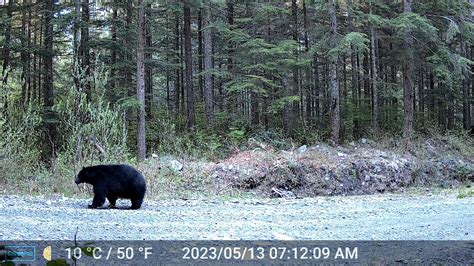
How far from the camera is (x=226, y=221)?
7.73 metres

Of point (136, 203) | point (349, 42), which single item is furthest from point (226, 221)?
point (349, 42)

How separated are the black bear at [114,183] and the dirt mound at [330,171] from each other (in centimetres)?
604

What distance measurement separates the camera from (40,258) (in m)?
4.34

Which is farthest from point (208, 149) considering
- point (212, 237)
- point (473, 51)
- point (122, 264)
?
point (473, 51)

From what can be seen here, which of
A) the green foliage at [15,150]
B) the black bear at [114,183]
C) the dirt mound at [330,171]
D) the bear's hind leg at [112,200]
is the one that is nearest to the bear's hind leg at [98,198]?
the black bear at [114,183]

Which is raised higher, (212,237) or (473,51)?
(473,51)

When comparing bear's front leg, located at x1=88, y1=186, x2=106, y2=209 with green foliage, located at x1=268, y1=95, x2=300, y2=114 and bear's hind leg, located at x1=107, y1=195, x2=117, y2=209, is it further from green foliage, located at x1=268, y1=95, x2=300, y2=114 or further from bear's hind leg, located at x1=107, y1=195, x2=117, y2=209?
green foliage, located at x1=268, y1=95, x2=300, y2=114

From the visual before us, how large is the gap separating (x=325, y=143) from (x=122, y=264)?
15881 mm

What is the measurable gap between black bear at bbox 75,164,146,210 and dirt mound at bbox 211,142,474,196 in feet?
19.8

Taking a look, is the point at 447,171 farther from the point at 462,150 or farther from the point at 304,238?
the point at 304,238

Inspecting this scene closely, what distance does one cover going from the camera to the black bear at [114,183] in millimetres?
8539

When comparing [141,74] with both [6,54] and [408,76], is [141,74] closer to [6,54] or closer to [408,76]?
[6,54]

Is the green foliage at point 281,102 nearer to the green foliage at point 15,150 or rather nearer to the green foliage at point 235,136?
the green foliage at point 235,136

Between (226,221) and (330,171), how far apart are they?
916 cm
